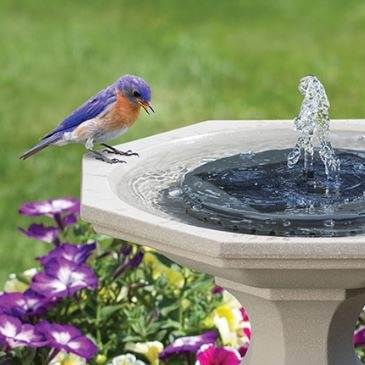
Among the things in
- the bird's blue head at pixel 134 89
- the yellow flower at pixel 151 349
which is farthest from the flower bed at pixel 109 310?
the bird's blue head at pixel 134 89

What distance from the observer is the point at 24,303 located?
13.3 feet

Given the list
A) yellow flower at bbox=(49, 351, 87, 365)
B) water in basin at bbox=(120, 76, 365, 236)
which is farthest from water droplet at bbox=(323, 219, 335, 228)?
yellow flower at bbox=(49, 351, 87, 365)

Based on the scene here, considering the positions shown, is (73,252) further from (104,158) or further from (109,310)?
(104,158)

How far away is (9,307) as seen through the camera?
400cm

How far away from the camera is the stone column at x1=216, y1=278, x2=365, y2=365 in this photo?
10.0 feet

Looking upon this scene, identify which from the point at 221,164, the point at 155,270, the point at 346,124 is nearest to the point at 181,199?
the point at 221,164

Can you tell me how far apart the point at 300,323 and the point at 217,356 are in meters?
0.55

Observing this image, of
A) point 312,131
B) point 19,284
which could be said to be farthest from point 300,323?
point 19,284

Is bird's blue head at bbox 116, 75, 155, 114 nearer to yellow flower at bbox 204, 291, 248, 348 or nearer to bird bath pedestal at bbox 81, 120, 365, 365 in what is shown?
bird bath pedestal at bbox 81, 120, 365, 365

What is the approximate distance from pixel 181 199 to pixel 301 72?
213 inches

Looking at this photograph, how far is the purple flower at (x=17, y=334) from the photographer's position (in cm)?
369

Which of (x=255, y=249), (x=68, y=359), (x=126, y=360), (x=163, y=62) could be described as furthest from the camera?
(x=163, y=62)

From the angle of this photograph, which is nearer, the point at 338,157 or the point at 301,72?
the point at 338,157

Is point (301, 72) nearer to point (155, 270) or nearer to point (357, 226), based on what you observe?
point (155, 270)
